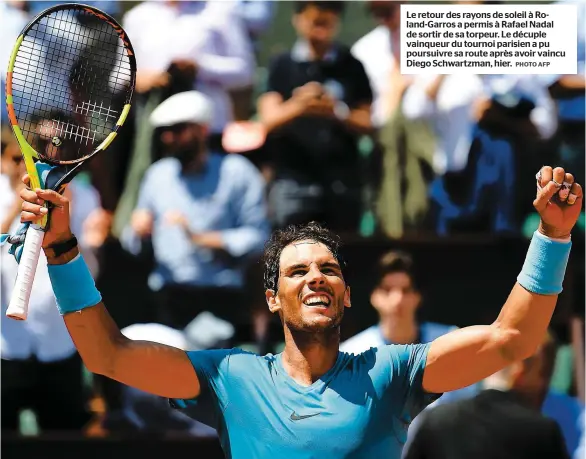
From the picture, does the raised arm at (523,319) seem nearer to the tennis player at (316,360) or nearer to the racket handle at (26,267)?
the tennis player at (316,360)

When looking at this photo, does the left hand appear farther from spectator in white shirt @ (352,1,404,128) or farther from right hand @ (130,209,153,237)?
right hand @ (130,209,153,237)

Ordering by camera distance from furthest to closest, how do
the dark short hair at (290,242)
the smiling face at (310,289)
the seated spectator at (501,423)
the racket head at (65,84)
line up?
the seated spectator at (501,423), the racket head at (65,84), the dark short hair at (290,242), the smiling face at (310,289)

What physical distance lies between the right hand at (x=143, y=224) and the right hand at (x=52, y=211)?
2.76 metres

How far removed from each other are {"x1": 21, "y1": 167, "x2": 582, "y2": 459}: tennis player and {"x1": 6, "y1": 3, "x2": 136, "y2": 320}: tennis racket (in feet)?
0.75

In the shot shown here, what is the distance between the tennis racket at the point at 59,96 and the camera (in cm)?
384

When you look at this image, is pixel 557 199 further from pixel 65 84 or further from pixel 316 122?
pixel 65 84

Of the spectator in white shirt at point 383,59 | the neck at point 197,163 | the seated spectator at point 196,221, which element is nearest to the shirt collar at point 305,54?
the spectator in white shirt at point 383,59

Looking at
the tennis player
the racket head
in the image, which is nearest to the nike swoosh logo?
the tennis player

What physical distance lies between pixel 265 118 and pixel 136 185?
867 millimetres

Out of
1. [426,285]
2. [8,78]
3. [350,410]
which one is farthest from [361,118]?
[350,410]

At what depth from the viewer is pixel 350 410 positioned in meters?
3.65

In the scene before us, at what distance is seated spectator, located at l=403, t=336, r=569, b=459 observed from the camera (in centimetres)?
596

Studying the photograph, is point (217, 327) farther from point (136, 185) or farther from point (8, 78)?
point (8, 78)

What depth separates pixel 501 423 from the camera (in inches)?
240
